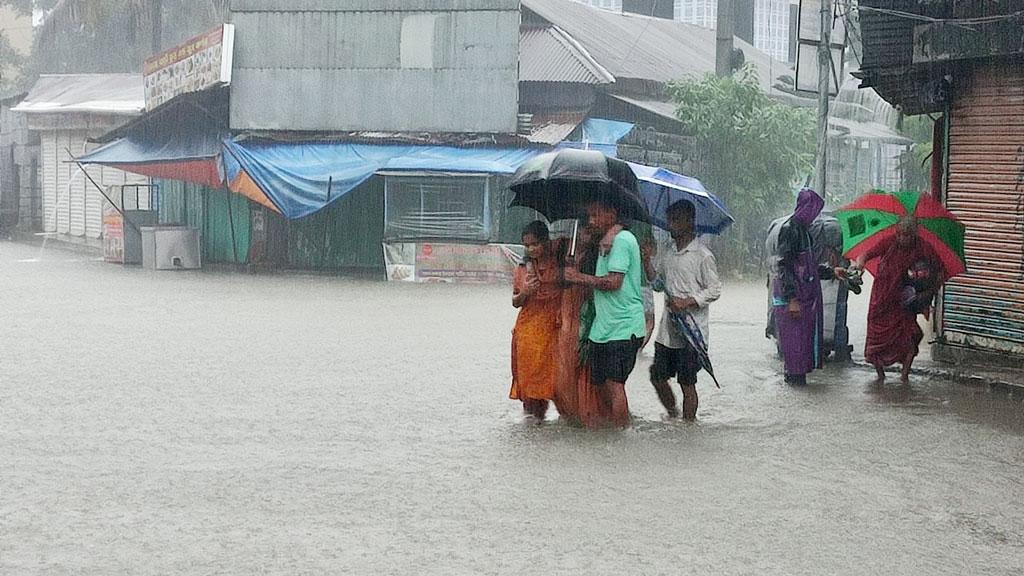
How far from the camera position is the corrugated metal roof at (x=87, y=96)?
1288 inches

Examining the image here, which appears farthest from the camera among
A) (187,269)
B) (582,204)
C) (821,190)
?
(187,269)

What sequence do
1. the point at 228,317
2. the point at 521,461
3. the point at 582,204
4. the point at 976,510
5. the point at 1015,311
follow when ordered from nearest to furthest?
the point at 976,510
the point at 521,461
the point at 582,204
the point at 1015,311
the point at 228,317

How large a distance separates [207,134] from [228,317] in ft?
37.3

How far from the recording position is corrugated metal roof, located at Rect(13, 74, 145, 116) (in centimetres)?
Answer: 3272

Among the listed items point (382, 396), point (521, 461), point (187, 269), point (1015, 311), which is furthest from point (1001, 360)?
point (187, 269)

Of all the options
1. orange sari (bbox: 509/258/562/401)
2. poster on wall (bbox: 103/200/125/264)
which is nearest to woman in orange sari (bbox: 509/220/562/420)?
orange sari (bbox: 509/258/562/401)

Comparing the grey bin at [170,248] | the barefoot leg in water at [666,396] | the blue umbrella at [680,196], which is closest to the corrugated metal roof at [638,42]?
the grey bin at [170,248]

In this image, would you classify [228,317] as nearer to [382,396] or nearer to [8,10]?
[382,396]

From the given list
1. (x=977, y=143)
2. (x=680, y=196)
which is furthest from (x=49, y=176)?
(x=977, y=143)

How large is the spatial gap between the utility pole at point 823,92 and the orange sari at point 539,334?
10234 mm

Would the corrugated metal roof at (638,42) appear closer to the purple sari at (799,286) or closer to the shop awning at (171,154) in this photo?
the shop awning at (171,154)

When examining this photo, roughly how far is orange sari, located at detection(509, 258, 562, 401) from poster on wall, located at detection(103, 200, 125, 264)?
808 inches

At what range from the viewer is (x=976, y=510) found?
6488mm

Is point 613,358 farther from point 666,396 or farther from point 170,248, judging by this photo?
point 170,248
